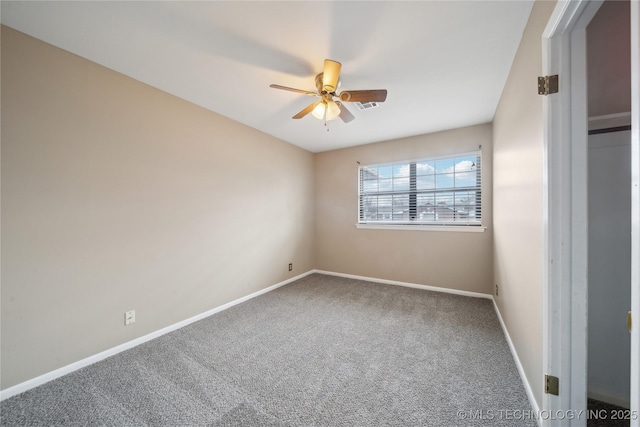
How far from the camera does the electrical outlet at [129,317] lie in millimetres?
2080

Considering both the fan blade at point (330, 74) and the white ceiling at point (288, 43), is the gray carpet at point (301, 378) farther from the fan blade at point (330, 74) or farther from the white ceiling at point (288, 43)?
the white ceiling at point (288, 43)

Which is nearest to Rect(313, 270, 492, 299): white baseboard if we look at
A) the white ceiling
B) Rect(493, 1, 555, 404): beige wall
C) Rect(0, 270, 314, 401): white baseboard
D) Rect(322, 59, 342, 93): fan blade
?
Rect(493, 1, 555, 404): beige wall

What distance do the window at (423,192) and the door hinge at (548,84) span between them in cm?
231

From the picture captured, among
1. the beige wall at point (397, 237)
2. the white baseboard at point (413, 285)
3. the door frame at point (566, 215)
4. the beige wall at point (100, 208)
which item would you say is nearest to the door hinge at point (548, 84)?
the door frame at point (566, 215)

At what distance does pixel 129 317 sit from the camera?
210 cm

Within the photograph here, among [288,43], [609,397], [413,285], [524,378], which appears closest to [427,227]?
[413,285]

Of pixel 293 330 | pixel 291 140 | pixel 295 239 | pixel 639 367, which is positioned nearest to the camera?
pixel 639 367

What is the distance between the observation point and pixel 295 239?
414 centimetres

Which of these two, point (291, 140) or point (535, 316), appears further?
point (291, 140)

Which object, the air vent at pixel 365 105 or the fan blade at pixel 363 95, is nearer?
the fan blade at pixel 363 95

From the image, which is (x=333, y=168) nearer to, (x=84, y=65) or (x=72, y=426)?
(x=84, y=65)

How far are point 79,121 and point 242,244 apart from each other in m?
1.99

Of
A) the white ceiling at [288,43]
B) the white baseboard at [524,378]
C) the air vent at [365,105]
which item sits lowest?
the white baseboard at [524,378]

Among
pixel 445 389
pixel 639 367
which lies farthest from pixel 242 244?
pixel 639 367
